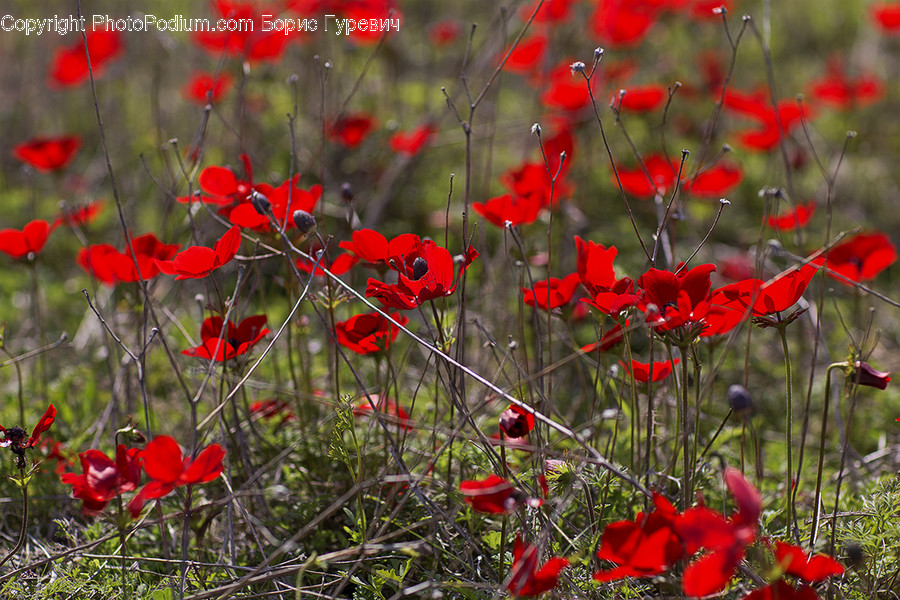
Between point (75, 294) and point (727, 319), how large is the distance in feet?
7.11

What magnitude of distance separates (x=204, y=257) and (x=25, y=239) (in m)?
0.63

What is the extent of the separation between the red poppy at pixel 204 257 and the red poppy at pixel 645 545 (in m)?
0.77

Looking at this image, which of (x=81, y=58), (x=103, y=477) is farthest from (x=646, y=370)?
(x=81, y=58)

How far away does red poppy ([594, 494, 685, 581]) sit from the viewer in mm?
1065

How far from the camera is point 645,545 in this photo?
1079 mm

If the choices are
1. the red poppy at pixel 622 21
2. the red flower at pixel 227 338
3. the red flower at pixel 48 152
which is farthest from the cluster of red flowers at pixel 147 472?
the red poppy at pixel 622 21

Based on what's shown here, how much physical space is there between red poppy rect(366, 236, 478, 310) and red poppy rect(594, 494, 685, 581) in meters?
0.45

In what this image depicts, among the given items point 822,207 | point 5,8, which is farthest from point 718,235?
point 5,8

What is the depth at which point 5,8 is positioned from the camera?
428cm

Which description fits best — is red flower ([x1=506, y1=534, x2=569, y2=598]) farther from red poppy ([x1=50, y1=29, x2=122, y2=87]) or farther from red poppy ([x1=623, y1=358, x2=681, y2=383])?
red poppy ([x1=50, y1=29, x2=122, y2=87])

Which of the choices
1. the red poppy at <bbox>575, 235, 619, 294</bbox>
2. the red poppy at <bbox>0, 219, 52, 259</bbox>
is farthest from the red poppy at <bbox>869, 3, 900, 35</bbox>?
the red poppy at <bbox>0, 219, 52, 259</bbox>

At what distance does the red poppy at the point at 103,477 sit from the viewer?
1212 millimetres

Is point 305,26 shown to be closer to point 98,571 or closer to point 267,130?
point 267,130

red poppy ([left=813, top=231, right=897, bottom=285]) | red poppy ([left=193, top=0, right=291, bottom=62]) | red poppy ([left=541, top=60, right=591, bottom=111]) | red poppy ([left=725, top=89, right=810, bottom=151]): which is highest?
red poppy ([left=193, top=0, right=291, bottom=62])
